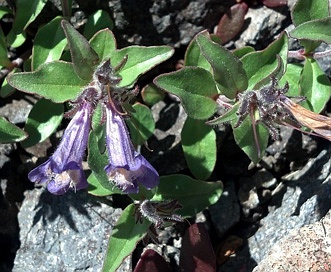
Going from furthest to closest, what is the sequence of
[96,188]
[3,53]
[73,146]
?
[3,53] → [96,188] → [73,146]

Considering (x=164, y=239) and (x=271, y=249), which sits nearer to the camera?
(x=271, y=249)

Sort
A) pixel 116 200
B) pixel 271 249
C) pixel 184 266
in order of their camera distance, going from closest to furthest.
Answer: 1. pixel 271 249
2. pixel 184 266
3. pixel 116 200

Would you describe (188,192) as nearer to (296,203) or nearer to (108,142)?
(296,203)

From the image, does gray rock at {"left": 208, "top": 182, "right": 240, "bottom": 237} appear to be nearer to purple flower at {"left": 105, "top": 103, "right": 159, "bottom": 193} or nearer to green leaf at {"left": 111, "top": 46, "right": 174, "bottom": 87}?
purple flower at {"left": 105, "top": 103, "right": 159, "bottom": 193}

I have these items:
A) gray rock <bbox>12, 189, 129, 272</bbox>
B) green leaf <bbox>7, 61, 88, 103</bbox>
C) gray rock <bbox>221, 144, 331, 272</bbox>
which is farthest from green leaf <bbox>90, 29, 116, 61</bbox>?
gray rock <bbox>221, 144, 331, 272</bbox>

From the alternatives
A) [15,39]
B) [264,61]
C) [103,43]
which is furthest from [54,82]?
[264,61]

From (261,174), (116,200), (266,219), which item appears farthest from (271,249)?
(116,200)

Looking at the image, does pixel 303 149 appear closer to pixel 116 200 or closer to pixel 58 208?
pixel 116 200
